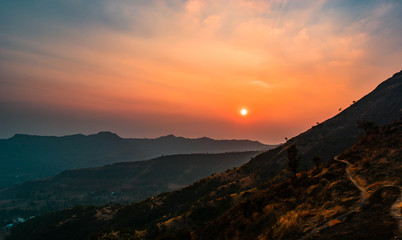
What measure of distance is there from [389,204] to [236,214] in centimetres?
1855

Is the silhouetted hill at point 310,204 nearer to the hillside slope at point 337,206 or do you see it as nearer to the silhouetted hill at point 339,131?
the hillside slope at point 337,206

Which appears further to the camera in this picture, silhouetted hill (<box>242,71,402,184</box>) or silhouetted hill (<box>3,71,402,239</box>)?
silhouetted hill (<box>242,71,402,184</box>)

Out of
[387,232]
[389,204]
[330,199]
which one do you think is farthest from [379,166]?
[387,232]

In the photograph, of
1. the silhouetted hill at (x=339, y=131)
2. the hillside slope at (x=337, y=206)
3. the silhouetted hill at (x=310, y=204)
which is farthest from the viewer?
the silhouetted hill at (x=339, y=131)

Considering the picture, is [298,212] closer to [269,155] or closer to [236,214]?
[236,214]

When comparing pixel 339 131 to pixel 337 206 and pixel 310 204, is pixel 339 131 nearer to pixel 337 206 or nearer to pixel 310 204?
pixel 310 204

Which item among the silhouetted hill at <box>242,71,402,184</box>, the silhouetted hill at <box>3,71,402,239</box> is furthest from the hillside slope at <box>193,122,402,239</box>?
the silhouetted hill at <box>242,71,402,184</box>

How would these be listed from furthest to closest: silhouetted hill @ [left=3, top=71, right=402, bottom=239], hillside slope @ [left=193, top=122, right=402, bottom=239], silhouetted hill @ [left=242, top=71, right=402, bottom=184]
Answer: silhouetted hill @ [left=242, top=71, right=402, bottom=184], silhouetted hill @ [left=3, top=71, right=402, bottom=239], hillside slope @ [left=193, top=122, right=402, bottom=239]

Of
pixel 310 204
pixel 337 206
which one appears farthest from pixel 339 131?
pixel 337 206

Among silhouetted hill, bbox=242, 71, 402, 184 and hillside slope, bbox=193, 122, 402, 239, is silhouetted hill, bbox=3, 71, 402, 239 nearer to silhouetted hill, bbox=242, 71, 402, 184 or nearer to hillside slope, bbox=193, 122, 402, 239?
hillside slope, bbox=193, 122, 402, 239

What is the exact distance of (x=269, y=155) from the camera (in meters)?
90.2

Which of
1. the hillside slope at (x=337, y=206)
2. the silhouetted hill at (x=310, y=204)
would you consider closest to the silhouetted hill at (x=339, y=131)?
the silhouetted hill at (x=310, y=204)

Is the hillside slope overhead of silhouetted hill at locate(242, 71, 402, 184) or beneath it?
beneath

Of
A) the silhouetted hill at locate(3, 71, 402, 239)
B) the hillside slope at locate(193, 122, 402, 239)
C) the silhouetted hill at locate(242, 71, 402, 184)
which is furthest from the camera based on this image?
the silhouetted hill at locate(242, 71, 402, 184)
